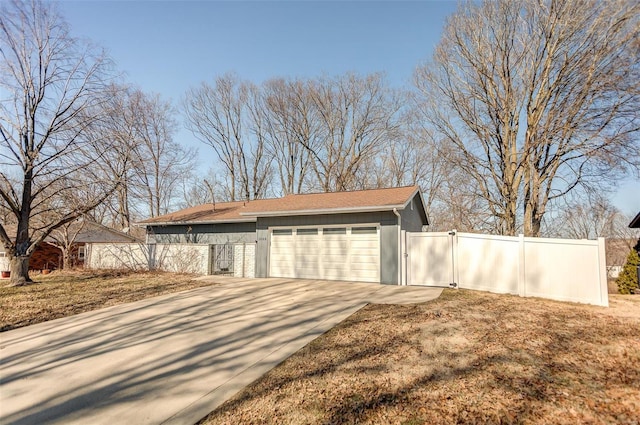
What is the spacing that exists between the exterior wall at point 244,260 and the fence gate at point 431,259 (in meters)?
6.33

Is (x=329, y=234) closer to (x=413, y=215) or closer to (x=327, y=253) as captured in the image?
(x=327, y=253)

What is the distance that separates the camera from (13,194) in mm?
10594

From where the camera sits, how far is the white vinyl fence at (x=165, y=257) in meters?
13.4

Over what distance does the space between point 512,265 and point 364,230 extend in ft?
14.0

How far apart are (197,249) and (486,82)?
15.6 metres

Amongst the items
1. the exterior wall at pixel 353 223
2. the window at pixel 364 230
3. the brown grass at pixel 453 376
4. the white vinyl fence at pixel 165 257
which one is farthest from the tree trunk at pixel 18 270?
the brown grass at pixel 453 376

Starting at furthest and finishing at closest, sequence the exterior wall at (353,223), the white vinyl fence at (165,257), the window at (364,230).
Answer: the white vinyl fence at (165,257), the window at (364,230), the exterior wall at (353,223)

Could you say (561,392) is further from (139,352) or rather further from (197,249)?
(197,249)

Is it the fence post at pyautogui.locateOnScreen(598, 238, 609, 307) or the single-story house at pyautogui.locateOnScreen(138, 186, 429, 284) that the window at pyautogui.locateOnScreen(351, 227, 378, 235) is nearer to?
the single-story house at pyautogui.locateOnScreen(138, 186, 429, 284)

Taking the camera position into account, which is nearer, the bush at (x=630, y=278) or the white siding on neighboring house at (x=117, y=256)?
the bush at (x=630, y=278)

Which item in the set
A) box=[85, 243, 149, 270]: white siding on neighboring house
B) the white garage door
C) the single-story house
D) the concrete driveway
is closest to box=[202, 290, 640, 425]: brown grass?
the concrete driveway

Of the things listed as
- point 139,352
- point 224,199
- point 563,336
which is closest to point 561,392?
point 563,336

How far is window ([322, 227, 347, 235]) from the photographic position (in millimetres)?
10984

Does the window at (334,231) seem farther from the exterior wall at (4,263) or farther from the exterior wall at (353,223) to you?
the exterior wall at (4,263)
